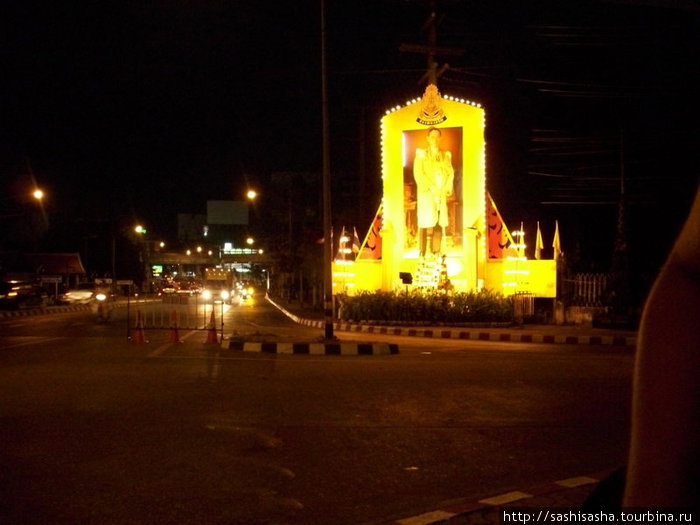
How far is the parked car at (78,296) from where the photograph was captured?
A: 48875 millimetres

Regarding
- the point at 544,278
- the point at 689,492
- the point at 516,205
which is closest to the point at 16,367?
the point at 689,492

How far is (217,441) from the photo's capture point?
797cm

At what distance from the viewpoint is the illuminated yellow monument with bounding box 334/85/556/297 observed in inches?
1182

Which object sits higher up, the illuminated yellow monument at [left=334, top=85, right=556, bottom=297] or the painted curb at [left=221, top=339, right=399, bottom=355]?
the illuminated yellow monument at [left=334, top=85, right=556, bottom=297]

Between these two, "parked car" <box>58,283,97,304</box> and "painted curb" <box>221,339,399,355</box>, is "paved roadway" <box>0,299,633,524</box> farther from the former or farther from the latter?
"parked car" <box>58,283,97,304</box>

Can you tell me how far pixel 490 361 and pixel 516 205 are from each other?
28555 mm

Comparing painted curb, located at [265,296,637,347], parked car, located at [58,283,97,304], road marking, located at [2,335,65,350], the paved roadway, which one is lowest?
painted curb, located at [265,296,637,347]

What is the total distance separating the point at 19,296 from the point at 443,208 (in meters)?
25.0

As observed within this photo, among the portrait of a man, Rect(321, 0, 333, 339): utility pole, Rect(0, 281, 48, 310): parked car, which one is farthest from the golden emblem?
Rect(0, 281, 48, 310): parked car

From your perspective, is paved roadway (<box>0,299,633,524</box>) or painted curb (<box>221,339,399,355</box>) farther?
painted curb (<box>221,339,399,355</box>)

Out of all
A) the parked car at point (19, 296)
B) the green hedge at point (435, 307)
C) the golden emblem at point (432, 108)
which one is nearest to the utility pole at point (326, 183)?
the green hedge at point (435, 307)

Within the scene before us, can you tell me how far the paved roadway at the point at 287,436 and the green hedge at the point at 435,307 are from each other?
1228 cm

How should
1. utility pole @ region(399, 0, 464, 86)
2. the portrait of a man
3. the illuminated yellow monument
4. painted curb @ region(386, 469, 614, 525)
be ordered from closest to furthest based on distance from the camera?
painted curb @ region(386, 469, 614, 525) < utility pole @ region(399, 0, 464, 86) < the illuminated yellow monument < the portrait of a man

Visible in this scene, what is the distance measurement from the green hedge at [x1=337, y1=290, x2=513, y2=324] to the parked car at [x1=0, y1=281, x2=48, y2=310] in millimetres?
22281
